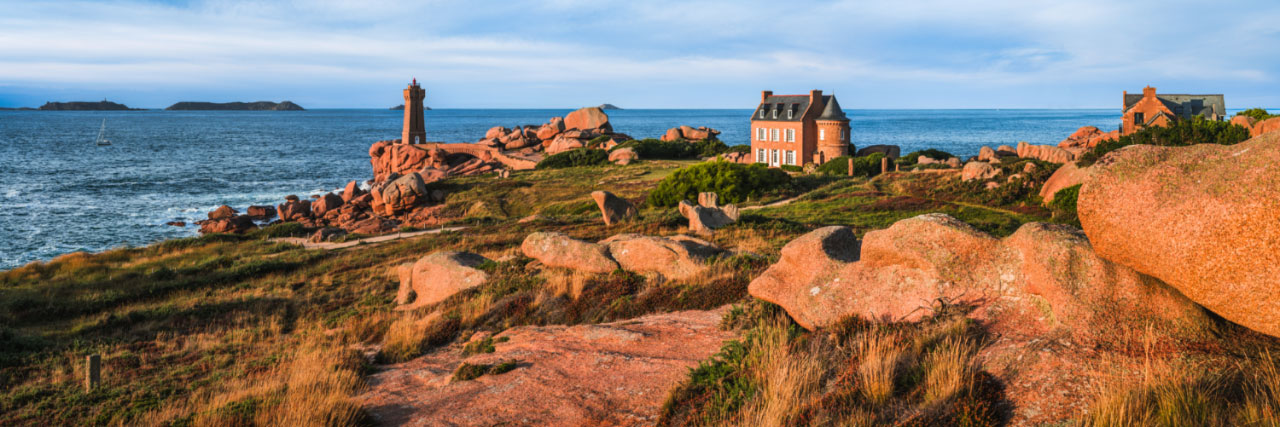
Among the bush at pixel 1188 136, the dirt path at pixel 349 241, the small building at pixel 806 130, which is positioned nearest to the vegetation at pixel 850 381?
the dirt path at pixel 349 241

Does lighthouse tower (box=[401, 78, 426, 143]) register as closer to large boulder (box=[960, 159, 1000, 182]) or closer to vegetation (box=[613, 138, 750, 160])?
vegetation (box=[613, 138, 750, 160])

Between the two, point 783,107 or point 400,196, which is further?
point 783,107

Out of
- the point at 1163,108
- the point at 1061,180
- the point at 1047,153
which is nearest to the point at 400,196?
the point at 1061,180

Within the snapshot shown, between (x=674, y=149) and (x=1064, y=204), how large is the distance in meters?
46.8

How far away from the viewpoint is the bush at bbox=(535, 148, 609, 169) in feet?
219

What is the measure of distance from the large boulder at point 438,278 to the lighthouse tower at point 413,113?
6985 cm

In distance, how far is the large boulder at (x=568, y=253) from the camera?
1522 centimetres

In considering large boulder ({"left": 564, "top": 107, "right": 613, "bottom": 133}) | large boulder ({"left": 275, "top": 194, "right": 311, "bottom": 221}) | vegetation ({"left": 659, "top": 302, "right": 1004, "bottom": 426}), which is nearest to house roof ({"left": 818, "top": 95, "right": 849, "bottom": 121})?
large boulder ({"left": 564, "top": 107, "right": 613, "bottom": 133})

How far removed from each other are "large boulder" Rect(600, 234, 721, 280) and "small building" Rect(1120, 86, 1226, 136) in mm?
63557

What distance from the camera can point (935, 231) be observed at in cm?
820

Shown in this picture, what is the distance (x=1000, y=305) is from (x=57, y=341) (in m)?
17.3

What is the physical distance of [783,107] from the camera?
185 ft

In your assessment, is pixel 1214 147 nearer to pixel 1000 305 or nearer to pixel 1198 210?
pixel 1198 210

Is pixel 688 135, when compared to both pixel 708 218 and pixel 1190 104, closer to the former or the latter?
pixel 1190 104
